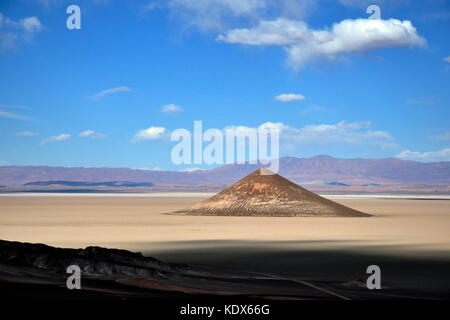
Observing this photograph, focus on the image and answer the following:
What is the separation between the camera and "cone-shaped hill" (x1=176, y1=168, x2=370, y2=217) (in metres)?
41.6

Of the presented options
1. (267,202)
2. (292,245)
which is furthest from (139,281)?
(267,202)

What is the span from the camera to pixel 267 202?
1666 inches

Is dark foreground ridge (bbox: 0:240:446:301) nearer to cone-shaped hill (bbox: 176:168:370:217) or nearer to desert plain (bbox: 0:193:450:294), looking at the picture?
desert plain (bbox: 0:193:450:294)

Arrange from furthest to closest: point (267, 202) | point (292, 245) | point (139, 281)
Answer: point (267, 202) → point (292, 245) → point (139, 281)

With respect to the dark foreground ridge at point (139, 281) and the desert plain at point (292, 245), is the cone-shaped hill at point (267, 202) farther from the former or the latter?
the dark foreground ridge at point (139, 281)

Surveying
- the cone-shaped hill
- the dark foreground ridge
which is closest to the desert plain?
the dark foreground ridge

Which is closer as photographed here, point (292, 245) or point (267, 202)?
point (292, 245)

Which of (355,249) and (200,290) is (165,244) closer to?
(355,249)

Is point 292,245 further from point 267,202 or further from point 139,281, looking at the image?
point 267,202

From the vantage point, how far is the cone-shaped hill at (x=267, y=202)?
41594 millimetres

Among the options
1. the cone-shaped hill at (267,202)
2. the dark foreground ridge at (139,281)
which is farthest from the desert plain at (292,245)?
the cone-shaped hill at (267,202)
